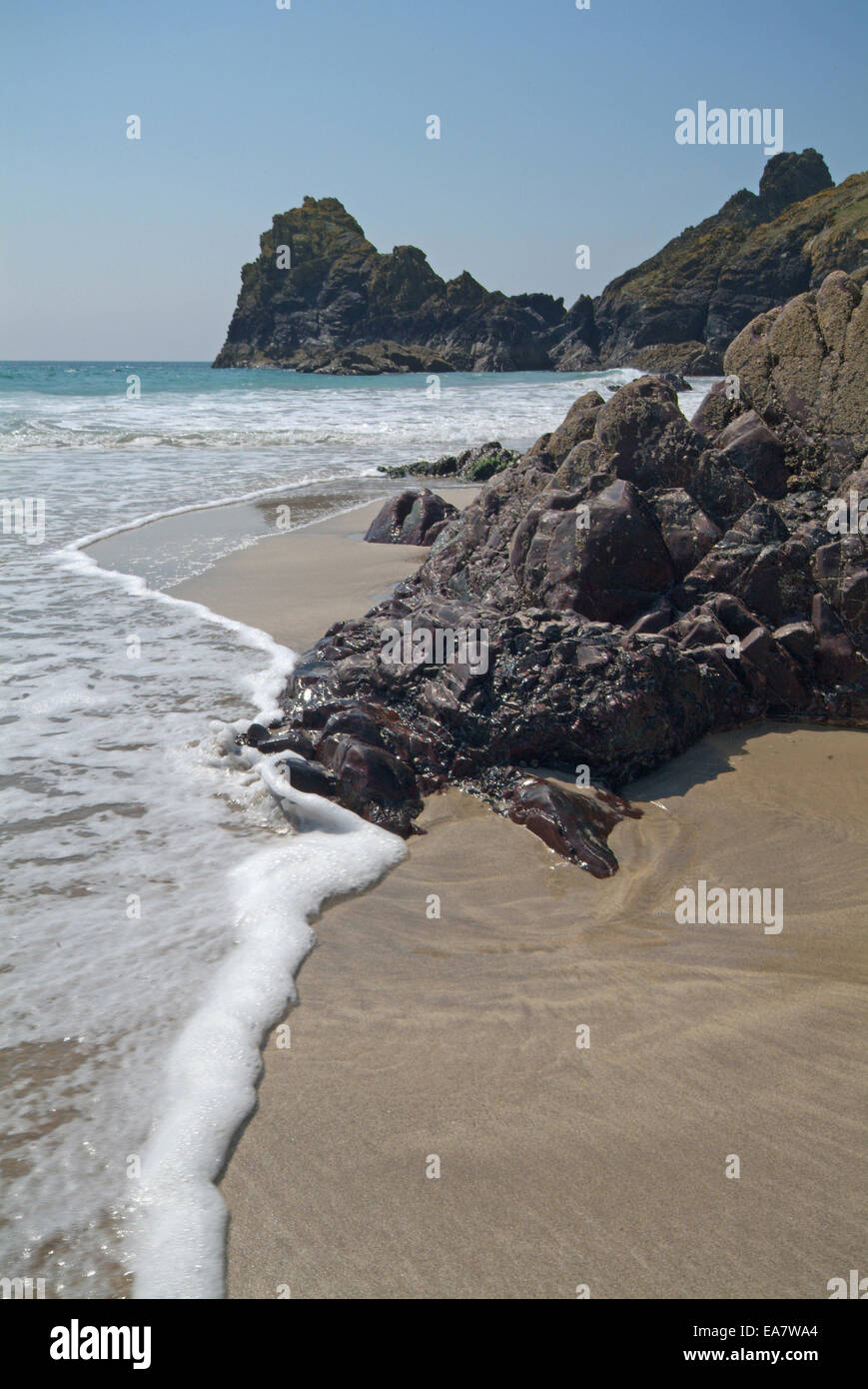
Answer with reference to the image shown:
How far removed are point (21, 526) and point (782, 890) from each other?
10.4 metres

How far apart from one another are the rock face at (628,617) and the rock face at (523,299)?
2835 inches

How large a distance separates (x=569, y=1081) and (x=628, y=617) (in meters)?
3.28

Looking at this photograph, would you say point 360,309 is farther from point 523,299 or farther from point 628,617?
point 628,617

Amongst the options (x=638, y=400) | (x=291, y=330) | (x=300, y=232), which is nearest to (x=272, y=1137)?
(x=638, y=400)

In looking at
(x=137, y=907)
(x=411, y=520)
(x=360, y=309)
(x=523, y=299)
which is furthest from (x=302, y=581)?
(x=360, y=309)

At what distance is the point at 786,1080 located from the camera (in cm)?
259

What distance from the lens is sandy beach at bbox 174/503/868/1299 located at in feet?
6.87

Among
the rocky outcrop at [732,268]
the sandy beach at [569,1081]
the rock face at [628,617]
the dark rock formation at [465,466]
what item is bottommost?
the sandy beach at [569,1081]

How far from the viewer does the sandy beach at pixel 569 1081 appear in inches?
82.4

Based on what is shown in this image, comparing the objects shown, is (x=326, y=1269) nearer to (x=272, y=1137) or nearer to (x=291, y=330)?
(x=272, y=1137)

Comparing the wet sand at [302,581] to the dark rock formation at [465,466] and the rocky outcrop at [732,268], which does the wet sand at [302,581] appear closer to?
the dark rock formation at [465,466]

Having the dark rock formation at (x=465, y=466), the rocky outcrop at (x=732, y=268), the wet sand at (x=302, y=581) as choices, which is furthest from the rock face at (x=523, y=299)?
the wet sand at (x=302, y=581)

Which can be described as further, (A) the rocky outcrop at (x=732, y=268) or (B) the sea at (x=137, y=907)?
(A) the rocky outcrop at (x=732, y=268)

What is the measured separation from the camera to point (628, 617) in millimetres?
5379
